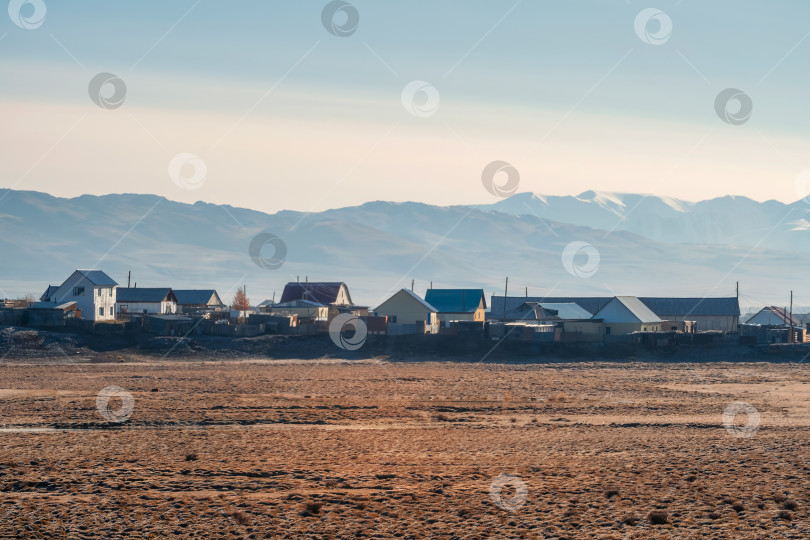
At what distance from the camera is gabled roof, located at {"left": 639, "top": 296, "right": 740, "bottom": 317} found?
10319 cm

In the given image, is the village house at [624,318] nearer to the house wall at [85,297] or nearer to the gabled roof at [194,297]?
the house wall at [85,297]

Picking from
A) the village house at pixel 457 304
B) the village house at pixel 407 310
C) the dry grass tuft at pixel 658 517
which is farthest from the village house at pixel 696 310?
the dry grass tuft at pixel 658 517

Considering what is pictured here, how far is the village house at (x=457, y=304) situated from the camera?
9356cm

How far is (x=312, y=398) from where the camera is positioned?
41.8 meters

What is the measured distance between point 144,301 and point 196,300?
32.0ft

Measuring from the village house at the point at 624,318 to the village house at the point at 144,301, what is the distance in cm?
4678

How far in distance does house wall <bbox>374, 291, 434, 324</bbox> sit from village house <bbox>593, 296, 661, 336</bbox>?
16.0m

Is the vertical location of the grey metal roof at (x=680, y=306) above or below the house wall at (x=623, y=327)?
above

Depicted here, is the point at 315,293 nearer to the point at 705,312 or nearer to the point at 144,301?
the point at 144,301

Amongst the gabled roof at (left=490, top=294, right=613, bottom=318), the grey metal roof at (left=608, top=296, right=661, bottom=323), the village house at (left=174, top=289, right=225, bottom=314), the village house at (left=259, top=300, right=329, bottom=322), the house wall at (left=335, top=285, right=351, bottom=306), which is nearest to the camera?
the grey metal roof at (left=608, top=296, right=661, bottom=323)

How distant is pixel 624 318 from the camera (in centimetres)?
8381

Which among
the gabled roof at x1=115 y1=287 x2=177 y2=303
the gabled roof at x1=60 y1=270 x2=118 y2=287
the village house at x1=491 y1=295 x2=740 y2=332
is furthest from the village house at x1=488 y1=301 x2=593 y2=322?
the gabled roof at x1=60 y1=270 x2=118 y2=287

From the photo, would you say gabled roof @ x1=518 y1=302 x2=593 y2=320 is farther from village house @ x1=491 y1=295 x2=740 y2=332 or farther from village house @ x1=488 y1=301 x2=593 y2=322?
village house @ x1=491 y1=295 x2=740 y2=332

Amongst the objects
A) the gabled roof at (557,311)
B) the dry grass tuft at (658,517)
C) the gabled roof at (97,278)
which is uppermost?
the gabled roof at (97,278)
